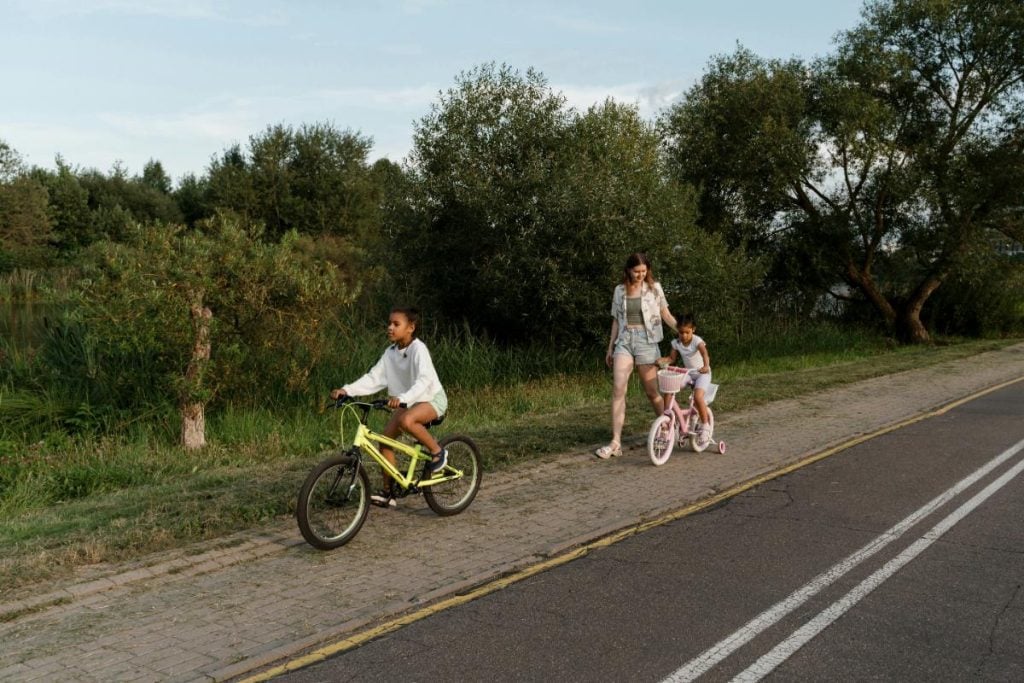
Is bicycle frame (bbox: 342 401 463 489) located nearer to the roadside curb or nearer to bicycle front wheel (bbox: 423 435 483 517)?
bicycle front wheel (bbox: 423 435 483 517)

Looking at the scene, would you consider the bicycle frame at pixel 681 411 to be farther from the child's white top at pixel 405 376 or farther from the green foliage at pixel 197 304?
the green foliage at pixel 197 304

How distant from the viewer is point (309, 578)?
5.48 metres

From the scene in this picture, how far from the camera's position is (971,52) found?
26.6m

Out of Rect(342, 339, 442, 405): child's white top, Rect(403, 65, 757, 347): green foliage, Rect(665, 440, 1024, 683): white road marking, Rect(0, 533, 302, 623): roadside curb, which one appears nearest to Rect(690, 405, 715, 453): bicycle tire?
Rect(665, 440, 1024, 683): white road marking

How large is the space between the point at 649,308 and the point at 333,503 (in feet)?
14.1

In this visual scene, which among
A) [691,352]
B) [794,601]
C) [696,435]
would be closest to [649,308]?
[691,352]

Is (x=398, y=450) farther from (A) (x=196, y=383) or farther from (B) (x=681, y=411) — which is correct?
(A) (x=196, y=383)

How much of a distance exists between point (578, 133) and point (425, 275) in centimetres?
477

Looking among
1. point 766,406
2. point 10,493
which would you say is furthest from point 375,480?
point 766,406

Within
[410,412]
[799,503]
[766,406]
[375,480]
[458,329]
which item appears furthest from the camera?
[458,329]

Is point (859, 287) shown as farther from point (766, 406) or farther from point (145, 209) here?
point (145, 209)

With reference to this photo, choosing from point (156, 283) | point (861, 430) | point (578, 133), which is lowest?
point (861, 430)

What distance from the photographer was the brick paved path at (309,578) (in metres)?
4.34

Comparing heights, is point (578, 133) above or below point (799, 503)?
above
